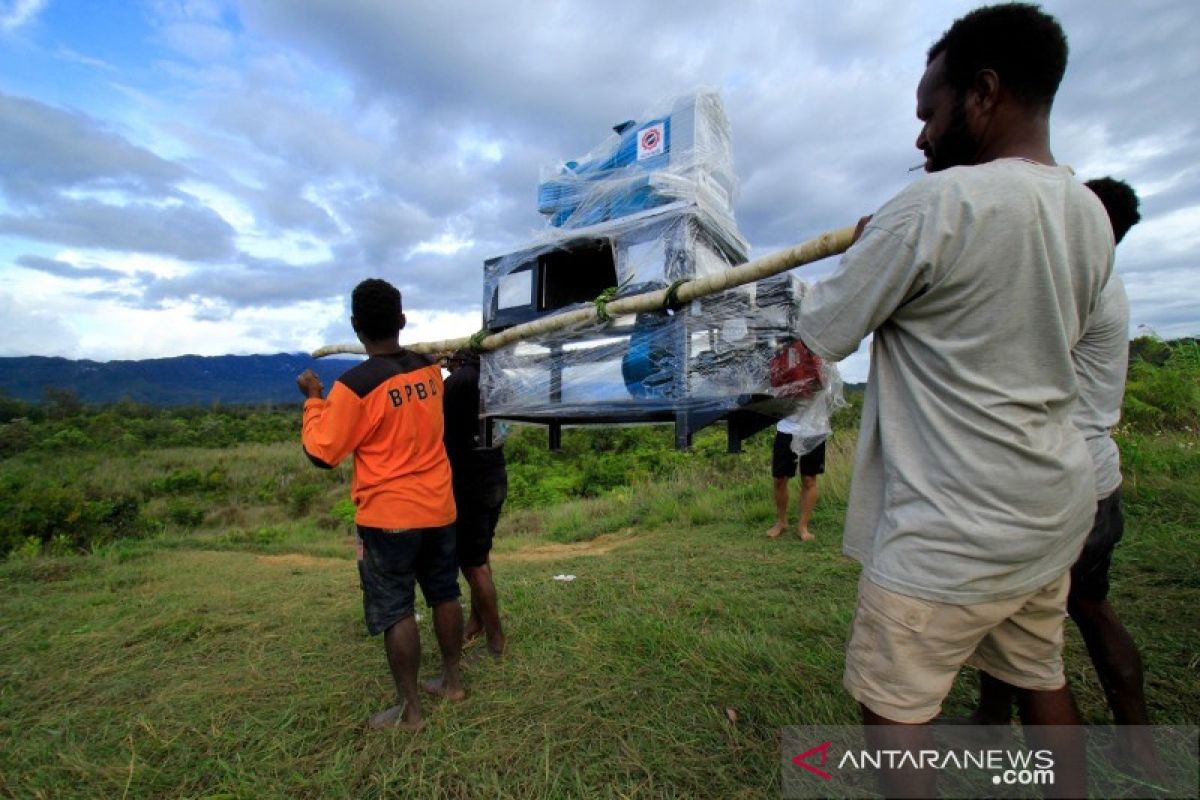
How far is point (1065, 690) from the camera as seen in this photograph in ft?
4.67

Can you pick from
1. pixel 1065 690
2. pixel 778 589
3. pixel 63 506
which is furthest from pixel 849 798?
pixel 63 506

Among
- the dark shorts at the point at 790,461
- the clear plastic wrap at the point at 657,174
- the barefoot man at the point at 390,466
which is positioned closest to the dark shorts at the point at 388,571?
the barefoot man at the point at 390,466

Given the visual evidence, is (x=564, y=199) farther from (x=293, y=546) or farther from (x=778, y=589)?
(x=293, y=546)

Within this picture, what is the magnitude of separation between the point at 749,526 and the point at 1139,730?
15.0 ft

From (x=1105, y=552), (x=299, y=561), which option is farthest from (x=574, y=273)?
(x=299, y=561)

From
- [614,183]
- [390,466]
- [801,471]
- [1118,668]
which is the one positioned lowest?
[1118,668]

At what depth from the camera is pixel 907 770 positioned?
47.2 inches

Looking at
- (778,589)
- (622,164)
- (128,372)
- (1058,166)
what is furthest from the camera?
(128,372)

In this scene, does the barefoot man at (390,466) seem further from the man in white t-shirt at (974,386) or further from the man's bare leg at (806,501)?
the man's bare leg at (806,501)

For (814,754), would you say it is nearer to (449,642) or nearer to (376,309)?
(449,642)

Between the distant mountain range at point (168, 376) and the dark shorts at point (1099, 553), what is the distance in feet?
215

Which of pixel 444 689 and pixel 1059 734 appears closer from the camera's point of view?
pixel 1059 734

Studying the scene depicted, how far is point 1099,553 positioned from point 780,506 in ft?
12.2

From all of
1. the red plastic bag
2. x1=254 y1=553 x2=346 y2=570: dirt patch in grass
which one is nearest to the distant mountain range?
x1=254 y1=553 x2=346 y2=570: dirt patch in grass
